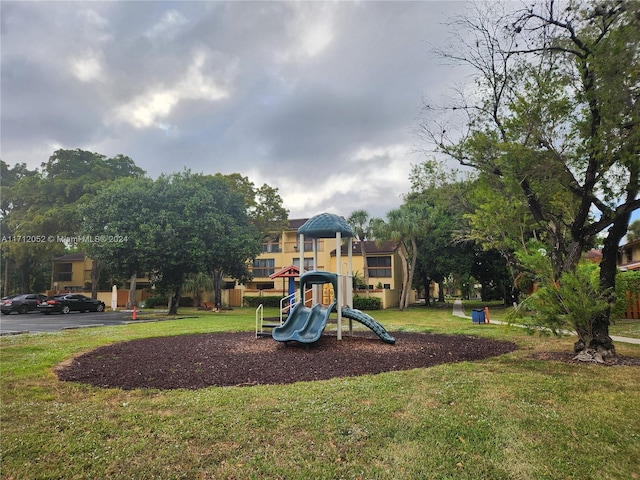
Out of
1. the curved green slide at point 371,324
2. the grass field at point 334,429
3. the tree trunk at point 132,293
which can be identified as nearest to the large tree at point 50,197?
the tree trunk at point 132,293

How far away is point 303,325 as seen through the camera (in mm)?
A: 11297

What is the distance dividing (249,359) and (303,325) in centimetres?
263

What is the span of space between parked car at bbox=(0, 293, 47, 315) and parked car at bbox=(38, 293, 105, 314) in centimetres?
102

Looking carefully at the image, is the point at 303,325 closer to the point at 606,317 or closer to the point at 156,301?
the point at 606,317

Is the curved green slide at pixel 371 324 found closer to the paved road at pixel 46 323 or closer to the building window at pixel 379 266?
the paved road at pixel 46 323

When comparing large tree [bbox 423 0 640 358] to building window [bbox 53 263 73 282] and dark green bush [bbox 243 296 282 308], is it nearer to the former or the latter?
dark green bush [bbox 243 296 282 308]

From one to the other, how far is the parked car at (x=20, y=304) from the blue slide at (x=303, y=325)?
75.3ft

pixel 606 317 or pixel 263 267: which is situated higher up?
pixel 263 267

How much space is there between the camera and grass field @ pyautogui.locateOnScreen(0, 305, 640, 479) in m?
3.54

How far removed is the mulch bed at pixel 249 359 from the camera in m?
6.95

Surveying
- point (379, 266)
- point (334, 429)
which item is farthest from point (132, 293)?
point (334, 429)

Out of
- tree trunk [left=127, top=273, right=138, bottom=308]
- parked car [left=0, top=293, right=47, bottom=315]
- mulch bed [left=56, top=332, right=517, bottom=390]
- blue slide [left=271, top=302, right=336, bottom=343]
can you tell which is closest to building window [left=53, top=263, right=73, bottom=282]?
tree trunk [left=127, top=273, right=138, bottom=308]

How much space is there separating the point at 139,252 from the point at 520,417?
21752 millimetres

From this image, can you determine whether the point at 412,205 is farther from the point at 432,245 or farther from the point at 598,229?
the point at 598,229
